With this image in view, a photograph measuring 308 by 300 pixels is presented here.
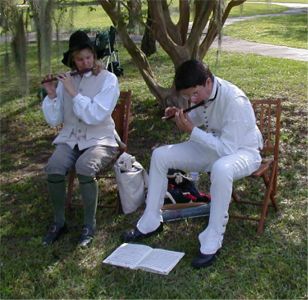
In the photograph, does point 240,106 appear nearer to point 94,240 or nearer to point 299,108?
point 94,240

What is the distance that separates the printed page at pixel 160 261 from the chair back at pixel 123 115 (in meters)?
1.03

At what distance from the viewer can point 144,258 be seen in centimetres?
334

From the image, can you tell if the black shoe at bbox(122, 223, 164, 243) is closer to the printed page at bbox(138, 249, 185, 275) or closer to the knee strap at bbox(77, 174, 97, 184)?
the printed page at bbox(138, 249, 185, 275)

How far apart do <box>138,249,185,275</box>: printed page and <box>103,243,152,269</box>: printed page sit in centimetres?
3

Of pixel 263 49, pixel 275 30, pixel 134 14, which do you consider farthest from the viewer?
pixel 275 30

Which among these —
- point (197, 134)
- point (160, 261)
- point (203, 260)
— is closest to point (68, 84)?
point (197, 134)

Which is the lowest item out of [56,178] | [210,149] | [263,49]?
[263,49]

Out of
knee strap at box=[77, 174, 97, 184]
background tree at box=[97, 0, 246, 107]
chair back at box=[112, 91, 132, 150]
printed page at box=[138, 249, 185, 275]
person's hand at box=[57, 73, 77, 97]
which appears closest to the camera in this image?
printed page at box=[138, 249, 185, 275]

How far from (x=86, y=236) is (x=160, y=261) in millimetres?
564

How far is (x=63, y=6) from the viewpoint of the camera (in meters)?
4.19

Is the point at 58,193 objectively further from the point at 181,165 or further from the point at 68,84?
the point at 181,165

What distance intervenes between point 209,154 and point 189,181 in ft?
1.84

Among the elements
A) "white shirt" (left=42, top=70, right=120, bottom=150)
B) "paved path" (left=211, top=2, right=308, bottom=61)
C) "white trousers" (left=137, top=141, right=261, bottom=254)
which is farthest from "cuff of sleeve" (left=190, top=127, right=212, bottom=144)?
"paved path" (left=211, top=2, right=308, bottom=61)

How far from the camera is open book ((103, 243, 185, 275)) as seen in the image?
3.23 metres
